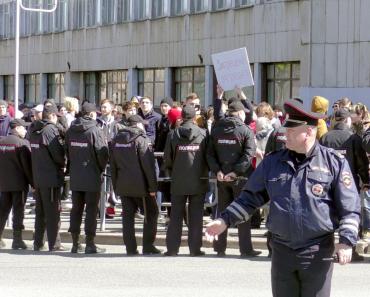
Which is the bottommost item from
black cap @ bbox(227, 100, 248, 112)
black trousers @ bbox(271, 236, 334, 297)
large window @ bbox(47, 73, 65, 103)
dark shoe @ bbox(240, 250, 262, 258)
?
dark shoe @ bbox(240, 250, 262, 258)

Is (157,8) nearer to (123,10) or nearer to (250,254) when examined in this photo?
(123,10)

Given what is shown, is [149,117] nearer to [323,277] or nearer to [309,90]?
[323,277]

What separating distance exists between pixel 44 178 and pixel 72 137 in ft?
2.56

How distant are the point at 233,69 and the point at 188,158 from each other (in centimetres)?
418

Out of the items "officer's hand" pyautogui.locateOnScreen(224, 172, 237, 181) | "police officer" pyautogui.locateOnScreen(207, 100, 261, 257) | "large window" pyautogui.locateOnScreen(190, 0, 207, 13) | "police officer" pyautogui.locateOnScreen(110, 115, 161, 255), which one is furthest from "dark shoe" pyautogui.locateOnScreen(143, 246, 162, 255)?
"large window" pyautogui.locateOnScreen(190, 0, 207, 13)

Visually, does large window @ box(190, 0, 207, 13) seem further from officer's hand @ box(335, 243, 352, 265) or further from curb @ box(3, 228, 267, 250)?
officer's hand @ box(335, 243, 352, 265)

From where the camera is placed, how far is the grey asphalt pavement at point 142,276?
41.0ft

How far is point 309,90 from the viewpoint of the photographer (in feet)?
127

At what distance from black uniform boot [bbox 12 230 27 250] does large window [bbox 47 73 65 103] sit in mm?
41240

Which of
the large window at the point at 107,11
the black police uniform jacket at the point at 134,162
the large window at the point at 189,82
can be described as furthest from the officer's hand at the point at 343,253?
the large window at the point at 107,11

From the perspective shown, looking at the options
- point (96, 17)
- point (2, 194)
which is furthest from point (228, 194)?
point (96, 17)

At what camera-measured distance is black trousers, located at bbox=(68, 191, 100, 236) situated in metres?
16.1

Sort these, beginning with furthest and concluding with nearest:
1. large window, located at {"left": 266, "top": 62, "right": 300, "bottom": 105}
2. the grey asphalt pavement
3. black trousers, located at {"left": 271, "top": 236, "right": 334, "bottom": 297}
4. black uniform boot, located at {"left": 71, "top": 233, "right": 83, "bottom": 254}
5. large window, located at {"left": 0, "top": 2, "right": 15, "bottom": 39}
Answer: large window, located at {"left": 0, "top": 2, "right": 15, "bottom": 39}, large window, located at {"left": 266, "top": 62, "right": 300, "bottom": 105}, black uniform boot, located at {"left": 71, "top": 233, "right": 83, "bottom": 254}, the grey asphalt pavement, black trousers, located at {"left": 271, "top": 236, "right": 334, "bottom": 297}

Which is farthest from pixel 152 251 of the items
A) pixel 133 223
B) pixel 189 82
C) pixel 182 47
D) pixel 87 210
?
pixel 189 82
